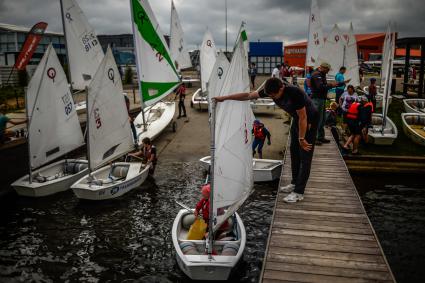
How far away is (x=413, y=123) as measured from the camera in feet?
55.0

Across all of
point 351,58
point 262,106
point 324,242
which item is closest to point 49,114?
point 324,242

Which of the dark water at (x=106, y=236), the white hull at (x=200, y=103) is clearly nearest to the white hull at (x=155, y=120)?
the white hull at (x=200, y=103)

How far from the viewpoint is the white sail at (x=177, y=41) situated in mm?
25922

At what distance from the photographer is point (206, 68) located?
78.2ft

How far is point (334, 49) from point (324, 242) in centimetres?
2016

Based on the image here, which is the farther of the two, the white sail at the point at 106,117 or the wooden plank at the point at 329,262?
the white sail at the point at 106,117

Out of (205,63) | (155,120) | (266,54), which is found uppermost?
(266,54)

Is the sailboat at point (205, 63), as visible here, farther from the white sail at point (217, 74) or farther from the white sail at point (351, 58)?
the white sail at point (217, 74)

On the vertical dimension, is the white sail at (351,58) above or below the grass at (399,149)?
above

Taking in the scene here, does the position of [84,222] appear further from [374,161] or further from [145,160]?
[374,161]

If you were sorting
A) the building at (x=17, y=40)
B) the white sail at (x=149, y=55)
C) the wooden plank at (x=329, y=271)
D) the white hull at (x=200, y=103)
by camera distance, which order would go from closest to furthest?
1. the wooden plank at (x=329, y=271)
2. the white sail at (x=149, y=55)
3. the white hull at (x=200, y=103)
4. the building at (x=17, y=40)

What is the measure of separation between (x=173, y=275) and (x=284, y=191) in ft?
9.91

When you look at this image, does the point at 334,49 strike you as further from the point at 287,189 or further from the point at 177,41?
the point at 287,189

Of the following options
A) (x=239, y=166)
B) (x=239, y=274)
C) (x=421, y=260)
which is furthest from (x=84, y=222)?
(x=421, y=260)
